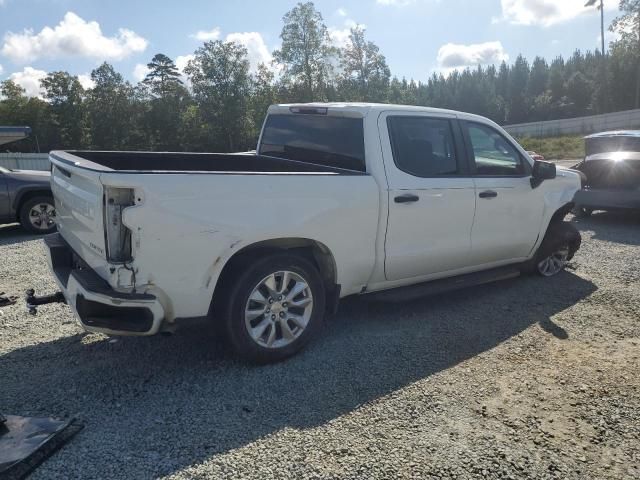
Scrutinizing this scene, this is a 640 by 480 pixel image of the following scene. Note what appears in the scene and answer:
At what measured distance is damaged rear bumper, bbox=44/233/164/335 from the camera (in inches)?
121

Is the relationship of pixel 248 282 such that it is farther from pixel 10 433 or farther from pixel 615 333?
pixel 615 333

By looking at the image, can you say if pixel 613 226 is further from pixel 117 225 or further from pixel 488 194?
pixel 117 225

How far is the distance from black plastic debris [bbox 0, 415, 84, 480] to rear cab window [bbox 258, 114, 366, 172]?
2.74 m

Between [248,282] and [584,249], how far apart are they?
19.2 ft

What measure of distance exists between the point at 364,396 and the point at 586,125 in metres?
56.8

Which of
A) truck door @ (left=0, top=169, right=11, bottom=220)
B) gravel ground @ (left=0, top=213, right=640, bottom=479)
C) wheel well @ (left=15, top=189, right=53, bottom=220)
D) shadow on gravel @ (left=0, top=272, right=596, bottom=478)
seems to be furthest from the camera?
wheel well @ (left=15, top=189, right=53, bottom=220)

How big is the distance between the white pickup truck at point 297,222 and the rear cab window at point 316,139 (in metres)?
0.01

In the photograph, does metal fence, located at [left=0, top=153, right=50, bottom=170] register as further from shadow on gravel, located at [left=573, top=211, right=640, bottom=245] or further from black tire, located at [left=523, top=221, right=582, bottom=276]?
black tire, located at [left=523, top=221, right=582, bottom=276]

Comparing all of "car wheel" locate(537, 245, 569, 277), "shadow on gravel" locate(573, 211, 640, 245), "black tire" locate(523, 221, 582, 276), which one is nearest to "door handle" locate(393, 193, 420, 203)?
"black tire" locate(523, 221, 582, 276)

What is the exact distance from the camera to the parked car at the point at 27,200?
8.62m

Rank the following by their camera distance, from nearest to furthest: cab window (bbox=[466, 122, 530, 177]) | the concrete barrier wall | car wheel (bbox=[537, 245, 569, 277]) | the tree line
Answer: cab window (bbox=[466, 122, 530, 177]) → car wheel (bbox=[537, 245, 569, 277]) → the concrete barrier wall → the tree line

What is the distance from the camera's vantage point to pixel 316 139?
4613 millimetres

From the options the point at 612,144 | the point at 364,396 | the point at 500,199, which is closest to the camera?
the point at 364,396

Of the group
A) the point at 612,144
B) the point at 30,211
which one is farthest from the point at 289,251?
the point at 612,144
